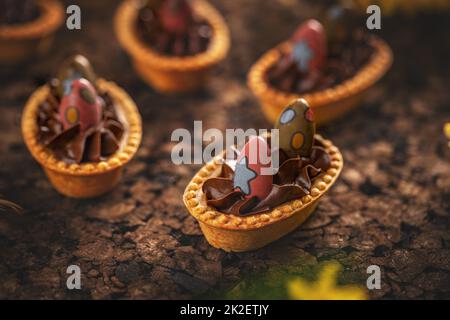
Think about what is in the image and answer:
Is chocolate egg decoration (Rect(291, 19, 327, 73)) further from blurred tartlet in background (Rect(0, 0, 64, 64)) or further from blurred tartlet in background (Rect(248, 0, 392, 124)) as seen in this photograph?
blurred tartlet in background (Rect(0, 0, 64, 64))

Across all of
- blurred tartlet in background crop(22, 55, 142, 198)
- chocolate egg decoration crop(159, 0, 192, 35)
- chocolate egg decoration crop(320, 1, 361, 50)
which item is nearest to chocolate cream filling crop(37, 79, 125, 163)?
blurred tartlet in background crop(22, 55, 142, 198)

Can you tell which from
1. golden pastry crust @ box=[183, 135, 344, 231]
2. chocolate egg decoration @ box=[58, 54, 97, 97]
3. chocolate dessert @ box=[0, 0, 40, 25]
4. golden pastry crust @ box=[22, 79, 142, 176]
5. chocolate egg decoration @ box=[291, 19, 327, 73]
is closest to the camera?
golden pastry crust @ box=[183, 135, 344, 231]

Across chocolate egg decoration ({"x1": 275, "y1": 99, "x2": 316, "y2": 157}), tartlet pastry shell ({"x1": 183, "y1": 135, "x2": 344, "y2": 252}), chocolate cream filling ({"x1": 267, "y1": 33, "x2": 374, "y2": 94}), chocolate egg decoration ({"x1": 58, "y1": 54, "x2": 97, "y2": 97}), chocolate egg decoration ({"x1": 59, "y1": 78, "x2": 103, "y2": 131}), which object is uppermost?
chocolate cream filling ({"x1": 267, "y1": 33, "x2": 374, "y2": 94})

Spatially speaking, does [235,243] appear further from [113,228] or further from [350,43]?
[350,43]

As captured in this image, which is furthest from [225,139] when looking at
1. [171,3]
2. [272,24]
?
[272,24]

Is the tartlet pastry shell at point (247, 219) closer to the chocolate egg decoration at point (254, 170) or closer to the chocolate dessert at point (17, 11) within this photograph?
the chocolate egg decoration at point (254, 170)

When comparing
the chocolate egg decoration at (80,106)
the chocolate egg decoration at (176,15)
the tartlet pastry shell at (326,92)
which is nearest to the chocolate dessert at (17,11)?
the chocolate egg decoration at (176,15)
